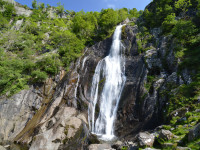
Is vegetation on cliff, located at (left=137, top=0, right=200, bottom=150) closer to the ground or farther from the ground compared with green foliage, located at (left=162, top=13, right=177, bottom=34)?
closer to the ground

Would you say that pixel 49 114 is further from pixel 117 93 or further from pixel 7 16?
pixel 7 16

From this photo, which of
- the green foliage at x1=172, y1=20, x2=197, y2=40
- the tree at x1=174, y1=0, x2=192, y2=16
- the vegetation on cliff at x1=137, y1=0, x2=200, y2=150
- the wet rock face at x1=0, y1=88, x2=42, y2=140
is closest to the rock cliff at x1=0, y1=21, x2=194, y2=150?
the wet rock face at x1=0, y1=88, x2=42, y2=140

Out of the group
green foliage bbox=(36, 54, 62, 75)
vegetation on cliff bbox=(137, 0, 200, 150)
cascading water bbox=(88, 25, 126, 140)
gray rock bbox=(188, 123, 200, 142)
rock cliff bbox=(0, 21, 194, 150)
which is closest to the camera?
gray rock bbox=(188, 123, 200, 142)

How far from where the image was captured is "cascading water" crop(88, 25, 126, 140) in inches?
640

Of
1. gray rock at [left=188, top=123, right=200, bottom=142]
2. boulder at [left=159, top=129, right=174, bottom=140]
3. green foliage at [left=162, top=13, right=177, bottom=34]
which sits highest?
green foliage at [left=162, top=13, right=177, bottom=34]

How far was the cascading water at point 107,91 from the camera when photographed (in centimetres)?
1625

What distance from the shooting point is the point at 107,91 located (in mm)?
18734

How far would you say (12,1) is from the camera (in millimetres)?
51781

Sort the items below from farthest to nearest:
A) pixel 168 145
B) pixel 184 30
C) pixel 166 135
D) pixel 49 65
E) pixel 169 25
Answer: pixel 49 65, pixel 169 25, pixel 184 30, pixel 166 135, pixel 168 145

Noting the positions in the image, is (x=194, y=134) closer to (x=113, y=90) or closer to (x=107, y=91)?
(x=113, y=90)

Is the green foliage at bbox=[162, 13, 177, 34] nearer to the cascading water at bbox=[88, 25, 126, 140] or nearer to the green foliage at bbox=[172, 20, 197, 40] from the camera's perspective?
the green foliage at bbox=[172, 20, 197, 40]

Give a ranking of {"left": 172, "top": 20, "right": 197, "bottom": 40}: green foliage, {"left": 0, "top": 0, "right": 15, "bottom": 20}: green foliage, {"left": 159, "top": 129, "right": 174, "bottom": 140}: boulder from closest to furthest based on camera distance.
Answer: {"left": 159, "top": 129, "right": 174, "bottom": 140}: boulder → {"left": 172, "top": 20, "right": 197, "bottom": 40}: green foliage → {"left": 0, "top": 0, "right": 15, "bottom": 20}: green foliage

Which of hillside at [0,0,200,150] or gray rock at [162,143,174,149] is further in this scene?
hillside at [0,0,200,150]

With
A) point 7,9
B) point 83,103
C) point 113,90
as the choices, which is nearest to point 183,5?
point 113,90
